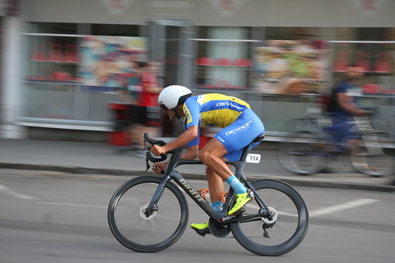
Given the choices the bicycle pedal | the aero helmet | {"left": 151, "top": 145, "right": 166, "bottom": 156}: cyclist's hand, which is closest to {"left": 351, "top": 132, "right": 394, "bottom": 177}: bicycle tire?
the bicycle pedal

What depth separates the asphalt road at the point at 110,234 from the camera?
4.95m

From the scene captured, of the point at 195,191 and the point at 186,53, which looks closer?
the point at 195,191

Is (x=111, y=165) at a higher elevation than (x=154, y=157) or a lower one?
lower

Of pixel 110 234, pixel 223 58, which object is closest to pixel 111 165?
pixel 223 58

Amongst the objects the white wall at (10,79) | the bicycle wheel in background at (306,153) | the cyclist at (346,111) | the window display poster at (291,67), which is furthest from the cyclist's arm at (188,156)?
the white wall at (10,79)

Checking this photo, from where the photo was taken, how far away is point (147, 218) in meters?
5.03

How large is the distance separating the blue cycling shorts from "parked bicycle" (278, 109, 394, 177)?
4.45 meters

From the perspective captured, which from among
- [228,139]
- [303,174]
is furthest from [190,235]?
[303,174]

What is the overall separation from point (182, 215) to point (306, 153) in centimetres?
500

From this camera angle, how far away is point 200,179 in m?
9.23

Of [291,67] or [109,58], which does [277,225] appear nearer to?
[291,67]

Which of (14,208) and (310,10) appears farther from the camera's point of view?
(310,10)

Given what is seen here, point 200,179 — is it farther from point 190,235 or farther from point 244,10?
point 244,10

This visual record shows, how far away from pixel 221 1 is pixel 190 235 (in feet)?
27.5
